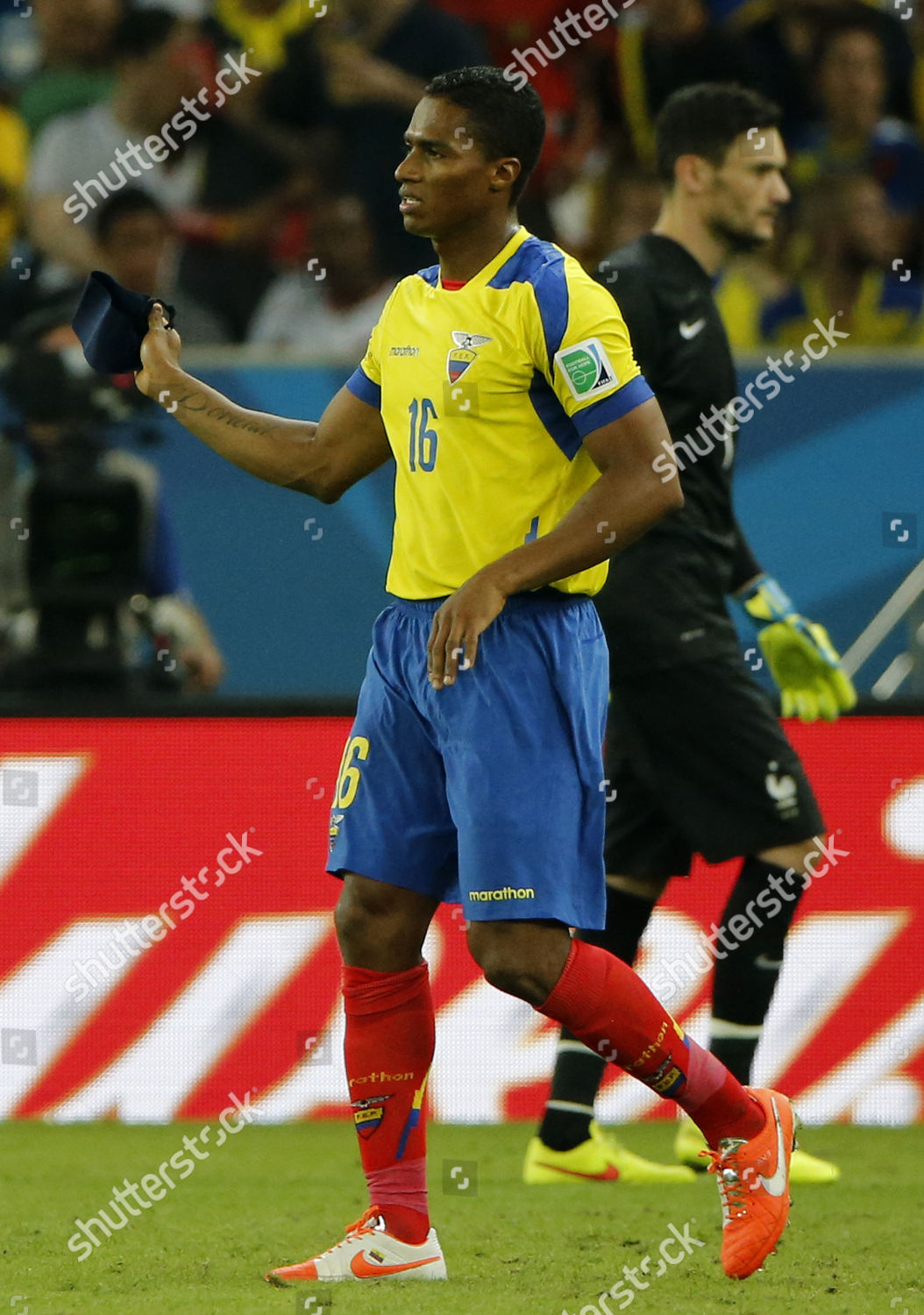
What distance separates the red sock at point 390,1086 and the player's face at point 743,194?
6.88 feet

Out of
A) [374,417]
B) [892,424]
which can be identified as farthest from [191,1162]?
[892,424]

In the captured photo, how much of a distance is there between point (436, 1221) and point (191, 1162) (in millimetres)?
927

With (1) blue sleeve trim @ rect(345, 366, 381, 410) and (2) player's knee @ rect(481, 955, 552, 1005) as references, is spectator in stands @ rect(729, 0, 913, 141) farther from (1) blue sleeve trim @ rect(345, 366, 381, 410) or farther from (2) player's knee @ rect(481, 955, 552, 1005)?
(2) player's knee @ rect(481, 955, 552, 1005)

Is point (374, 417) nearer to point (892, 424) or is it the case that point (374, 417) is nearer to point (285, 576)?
point (285, 576)

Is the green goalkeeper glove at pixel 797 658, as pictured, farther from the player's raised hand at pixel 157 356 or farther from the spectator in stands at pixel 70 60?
the spectator in stands at pixel 70 60

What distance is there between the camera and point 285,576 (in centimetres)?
Answer: 642

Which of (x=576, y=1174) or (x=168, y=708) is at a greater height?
(x=168, y=708)

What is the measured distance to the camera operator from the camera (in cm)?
589

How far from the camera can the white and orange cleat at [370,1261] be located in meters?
3.23

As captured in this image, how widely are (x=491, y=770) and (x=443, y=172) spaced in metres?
1.00

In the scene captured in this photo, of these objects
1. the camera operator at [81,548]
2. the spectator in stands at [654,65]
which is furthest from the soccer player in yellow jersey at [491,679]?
the spectator in stands at [654,65]

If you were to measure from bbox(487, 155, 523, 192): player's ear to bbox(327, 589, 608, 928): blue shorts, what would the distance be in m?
0.69

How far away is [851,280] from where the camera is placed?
7730 millimetres

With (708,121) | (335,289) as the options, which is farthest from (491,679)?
(335,289)
